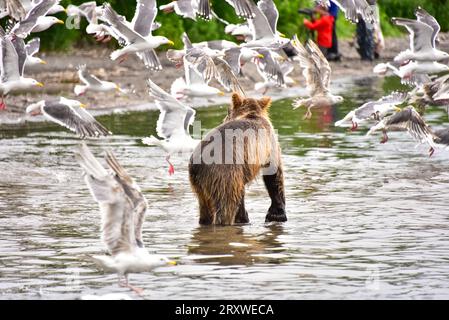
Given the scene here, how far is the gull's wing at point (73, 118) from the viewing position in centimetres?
1598

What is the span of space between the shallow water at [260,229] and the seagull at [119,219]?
0.34 meters

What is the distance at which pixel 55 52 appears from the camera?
1143 inches

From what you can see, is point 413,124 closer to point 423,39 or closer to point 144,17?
point 423,39

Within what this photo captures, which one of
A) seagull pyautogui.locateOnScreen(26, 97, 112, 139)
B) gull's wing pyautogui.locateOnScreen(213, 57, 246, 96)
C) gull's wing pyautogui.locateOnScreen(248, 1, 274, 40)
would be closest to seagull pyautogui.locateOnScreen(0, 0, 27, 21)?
seagull pyautogui.locateOnScreen(26, 97, 112, 139)

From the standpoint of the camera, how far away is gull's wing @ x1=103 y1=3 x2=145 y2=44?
1784cm

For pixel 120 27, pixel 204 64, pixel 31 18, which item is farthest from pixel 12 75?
pixel 204 64

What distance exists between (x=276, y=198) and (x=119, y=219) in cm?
369

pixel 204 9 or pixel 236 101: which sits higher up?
pixel 204 9

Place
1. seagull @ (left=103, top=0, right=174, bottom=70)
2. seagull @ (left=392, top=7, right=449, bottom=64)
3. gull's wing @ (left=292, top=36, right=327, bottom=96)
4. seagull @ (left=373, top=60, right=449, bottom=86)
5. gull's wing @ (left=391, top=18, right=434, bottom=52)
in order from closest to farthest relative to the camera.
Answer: seagull @ (left=103, top=0, right=174, bottom=70) < gull's wing @ (left=292, top=36, right=327, bottom=96) < gull's wing @ (left=391, top=18, right=434, bottom=52) < seagull @ (left=392, top=7, right=449, bottom=64) < seagull @ (left=373, top=60, right=449, bottom=86)

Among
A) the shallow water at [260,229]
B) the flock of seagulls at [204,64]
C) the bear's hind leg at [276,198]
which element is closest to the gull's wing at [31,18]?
the flock of seagulls at [204,64]

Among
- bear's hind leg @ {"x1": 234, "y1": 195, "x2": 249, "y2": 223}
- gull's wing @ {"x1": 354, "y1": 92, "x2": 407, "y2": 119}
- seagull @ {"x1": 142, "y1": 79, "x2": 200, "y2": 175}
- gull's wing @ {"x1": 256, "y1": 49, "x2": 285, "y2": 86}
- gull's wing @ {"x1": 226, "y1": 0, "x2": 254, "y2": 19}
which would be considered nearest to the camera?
bear's hind leg @ {"x1": 234, "y1": 195, "x2": 249, "y2": 223}

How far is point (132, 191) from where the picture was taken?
31.0 feet

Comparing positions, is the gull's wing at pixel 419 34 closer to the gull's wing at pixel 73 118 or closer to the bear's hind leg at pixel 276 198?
the gull's wing at pixel 73 118

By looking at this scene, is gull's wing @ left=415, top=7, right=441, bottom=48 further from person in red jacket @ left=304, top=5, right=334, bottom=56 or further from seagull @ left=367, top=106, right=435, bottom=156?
person in red jacket @ left=304, top=5, right=334, bottom=56
